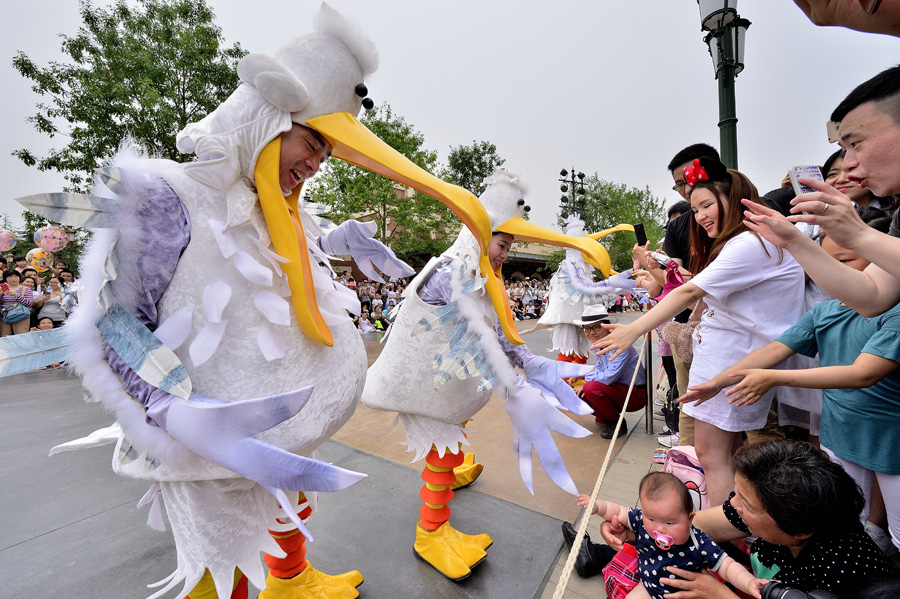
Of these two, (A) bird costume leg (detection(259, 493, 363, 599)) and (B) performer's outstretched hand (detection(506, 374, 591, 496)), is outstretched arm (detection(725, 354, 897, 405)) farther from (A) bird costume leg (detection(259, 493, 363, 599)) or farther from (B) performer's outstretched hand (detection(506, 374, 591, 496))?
(A) bird costume leg (detection(259, 493, 363, 599))

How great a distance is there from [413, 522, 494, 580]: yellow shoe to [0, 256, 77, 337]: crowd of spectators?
20.7 ft

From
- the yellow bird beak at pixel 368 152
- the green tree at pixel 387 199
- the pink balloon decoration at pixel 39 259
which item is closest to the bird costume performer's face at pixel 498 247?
the yellow bird beak at pixel 368 152

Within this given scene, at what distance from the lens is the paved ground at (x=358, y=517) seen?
164 centimetres

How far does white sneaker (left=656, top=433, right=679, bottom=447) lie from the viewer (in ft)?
9.62

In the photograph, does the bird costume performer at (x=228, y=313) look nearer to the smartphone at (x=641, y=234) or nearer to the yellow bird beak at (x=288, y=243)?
the yellow bird beak at (x=288, y=243)

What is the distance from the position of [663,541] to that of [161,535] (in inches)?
88.6

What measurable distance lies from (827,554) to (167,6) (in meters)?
12.2

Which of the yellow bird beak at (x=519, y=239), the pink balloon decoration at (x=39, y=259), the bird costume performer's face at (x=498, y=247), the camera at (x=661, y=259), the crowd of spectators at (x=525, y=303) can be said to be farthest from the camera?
the crowd of spectators at (x=525, y=303)

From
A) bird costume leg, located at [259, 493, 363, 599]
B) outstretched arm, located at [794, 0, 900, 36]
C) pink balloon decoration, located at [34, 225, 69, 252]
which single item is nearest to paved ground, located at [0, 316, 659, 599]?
bird costume leg, located at [259, 493, 363, 599]

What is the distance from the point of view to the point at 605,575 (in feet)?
5.17

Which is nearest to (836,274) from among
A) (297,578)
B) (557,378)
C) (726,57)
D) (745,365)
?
(745,365)

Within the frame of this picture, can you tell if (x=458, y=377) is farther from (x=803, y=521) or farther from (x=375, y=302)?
(x=375, y=302)

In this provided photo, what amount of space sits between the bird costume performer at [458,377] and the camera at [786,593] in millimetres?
602

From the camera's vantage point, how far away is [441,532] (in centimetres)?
180
